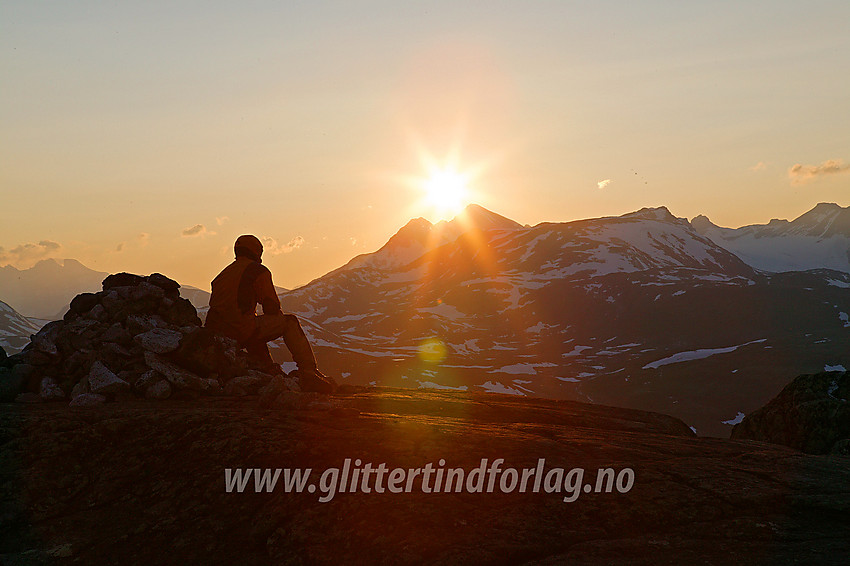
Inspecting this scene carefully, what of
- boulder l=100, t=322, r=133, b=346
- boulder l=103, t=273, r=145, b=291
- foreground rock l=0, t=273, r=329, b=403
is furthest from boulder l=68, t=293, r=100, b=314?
boulder l=100, t=322, r=133, b=346

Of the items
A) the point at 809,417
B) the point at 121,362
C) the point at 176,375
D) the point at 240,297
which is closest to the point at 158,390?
the point at 176,375

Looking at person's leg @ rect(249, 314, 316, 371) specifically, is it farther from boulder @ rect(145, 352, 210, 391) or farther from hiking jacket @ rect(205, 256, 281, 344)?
boulder @ rect(145, 352, 210, 391)

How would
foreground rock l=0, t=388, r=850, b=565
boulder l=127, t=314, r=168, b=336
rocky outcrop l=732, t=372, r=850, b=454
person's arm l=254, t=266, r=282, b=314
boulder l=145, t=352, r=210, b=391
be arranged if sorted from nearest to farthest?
foreground rock l=0, t=388, r=850, b=565 → boulder l=145, t=352, r=210, b=391 → boulder l=127, t=314, r=168, b=336 → person's arm l=254, t=266, r=282, b=314 → rocky outcrop l=732, t=372, r=850, b=454

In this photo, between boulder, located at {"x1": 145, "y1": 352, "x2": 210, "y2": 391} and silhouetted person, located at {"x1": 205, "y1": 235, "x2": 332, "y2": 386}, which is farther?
silhouetted person, located at {"x1": 205, "y1": 235, "x2": 332, "y2": 386}

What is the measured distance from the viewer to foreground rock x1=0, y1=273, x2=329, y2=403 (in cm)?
1786

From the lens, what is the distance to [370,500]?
1111cm

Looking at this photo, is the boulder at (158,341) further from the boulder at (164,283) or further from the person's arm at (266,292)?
the boulder at (164,283)

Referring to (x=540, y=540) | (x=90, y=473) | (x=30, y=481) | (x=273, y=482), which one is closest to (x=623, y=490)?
(x=540, y=540)

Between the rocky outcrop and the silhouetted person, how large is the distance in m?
15.3

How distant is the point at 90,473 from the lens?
12977 mm

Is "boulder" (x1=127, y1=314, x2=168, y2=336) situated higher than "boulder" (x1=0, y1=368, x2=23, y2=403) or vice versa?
"boulder" (x1=127, y1=314, x2=168, y2=336)

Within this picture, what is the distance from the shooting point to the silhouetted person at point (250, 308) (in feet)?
67.1

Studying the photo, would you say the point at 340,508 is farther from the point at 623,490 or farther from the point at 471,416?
the point at 471,416

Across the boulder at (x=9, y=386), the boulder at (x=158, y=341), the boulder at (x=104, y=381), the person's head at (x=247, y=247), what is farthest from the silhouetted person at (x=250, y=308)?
the boulder at (x=9, y=386)
